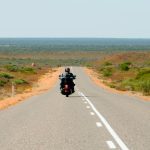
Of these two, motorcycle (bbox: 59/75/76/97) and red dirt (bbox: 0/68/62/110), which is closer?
red dirt (bbox: 0/68/62/110)

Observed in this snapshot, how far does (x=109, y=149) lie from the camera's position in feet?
35.5

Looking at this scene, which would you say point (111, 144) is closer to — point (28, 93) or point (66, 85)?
point (66, 85)

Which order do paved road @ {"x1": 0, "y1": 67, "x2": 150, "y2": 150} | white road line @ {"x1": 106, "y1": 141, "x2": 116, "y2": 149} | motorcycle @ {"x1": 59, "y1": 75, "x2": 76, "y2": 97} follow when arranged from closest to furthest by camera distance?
1. white road line @ {"x1": 106, "y1": 141, "x2": 116, "y2": 149}
2. paved road @ {"x1": 0, "y1": 67, "x2": 150, "y2": 150}
3. motorcycle @ {"x1": 59, "y1": 75, "x2": 76, "y2": 97}

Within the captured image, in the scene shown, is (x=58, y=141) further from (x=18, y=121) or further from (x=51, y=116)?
(x=51, y=116)

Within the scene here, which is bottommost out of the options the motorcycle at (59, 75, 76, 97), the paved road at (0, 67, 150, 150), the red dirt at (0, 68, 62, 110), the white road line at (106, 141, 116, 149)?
the red dirt at (0, 68, 62, 110)

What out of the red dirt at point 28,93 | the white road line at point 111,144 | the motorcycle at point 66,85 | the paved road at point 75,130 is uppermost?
the white road line at point 111,144

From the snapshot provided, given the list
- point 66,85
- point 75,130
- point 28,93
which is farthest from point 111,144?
point 28,93

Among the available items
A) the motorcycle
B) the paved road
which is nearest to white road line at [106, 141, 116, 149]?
the paved road

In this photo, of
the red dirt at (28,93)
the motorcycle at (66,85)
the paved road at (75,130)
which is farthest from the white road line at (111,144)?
the motorcycle at (66,85)

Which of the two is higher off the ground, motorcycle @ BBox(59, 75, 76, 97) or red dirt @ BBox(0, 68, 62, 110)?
motorcycle @ BBox(59, 75, 76, 97)

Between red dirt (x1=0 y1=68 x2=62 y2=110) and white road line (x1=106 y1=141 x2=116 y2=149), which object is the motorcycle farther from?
white road line (x1=106 y1=141 x2=116 y2=149)

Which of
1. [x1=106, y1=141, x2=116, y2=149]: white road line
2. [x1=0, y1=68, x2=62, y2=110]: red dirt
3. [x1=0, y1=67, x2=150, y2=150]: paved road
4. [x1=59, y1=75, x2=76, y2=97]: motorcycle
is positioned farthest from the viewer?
[x1=59, y1=75, x2=76, y2=97]: motorcycle

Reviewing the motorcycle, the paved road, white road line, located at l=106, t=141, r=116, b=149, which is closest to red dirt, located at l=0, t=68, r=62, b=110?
the motorcycle

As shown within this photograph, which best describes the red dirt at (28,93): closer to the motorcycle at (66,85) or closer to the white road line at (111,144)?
the motorcycle at (66,85)
